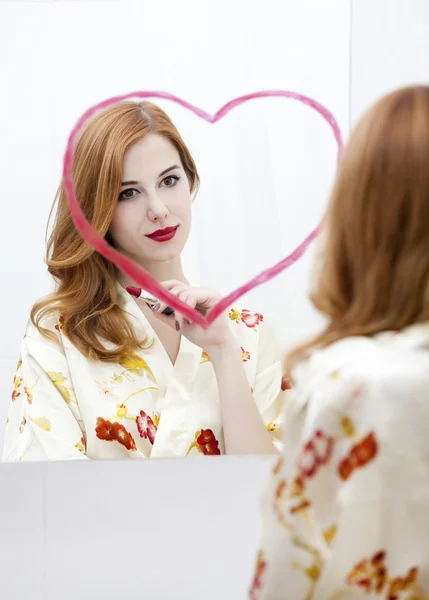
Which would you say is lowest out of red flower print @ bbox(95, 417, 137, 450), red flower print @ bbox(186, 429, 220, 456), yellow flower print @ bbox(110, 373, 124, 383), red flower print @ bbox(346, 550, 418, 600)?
red flower print @ bbox(186, 429, 220, 456)

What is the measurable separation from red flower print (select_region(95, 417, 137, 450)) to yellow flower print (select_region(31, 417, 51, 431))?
7cm

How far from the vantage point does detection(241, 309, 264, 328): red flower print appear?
1.17 m

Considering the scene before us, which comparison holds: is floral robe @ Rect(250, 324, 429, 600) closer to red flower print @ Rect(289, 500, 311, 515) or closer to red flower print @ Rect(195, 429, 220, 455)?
red flower print @ Rect(289, 500, 311, 515)

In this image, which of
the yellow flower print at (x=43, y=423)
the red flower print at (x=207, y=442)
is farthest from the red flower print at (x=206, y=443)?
the yellow flower print at (x=43, y=423)

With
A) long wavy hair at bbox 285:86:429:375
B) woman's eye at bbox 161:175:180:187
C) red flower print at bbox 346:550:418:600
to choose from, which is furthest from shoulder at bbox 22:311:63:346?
red flower print at bbox 346:550:418:600

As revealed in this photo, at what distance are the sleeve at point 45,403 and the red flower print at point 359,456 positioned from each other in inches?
22.2

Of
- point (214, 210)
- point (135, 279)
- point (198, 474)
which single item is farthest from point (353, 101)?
point (198, 474)

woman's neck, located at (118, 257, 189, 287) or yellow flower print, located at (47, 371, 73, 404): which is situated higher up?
woman's neck, located at (118, 257, 189, 287)

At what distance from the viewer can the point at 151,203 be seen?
3.69 ft

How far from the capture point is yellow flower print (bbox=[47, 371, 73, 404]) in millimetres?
1142

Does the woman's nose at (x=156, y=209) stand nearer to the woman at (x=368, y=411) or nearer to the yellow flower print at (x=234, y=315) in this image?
the yellow flower print at (x=234, y=315)

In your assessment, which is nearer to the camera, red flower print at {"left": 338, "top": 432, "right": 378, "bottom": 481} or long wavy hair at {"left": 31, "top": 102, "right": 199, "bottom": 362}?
red flower print at {"left": 338, "top": 432, "right": 378, "bottom": 481}

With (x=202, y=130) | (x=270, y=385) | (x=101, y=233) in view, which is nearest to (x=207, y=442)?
(x=270, y=385)

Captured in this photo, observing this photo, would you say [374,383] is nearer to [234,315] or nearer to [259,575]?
[259,575]
